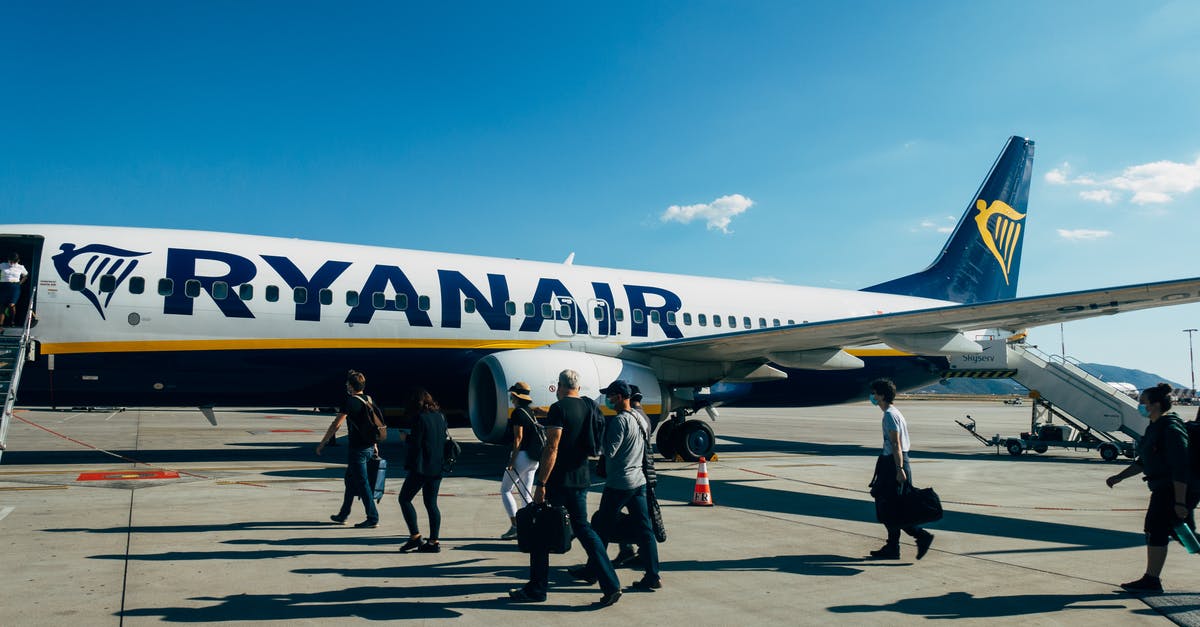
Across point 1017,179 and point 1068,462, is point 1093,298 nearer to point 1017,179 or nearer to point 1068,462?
point 1068,462

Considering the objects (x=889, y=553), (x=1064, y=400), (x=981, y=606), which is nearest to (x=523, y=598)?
(x=981, y=606)

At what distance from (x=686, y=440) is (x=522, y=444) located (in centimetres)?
890

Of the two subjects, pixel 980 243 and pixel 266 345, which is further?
pixel 980 243

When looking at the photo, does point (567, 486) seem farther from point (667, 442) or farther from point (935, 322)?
point (667, 442)

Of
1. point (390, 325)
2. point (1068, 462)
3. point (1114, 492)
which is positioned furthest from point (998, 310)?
point (390, 325)

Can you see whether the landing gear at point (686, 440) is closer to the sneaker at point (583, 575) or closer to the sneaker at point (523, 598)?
the sneaker at point (583, 575)

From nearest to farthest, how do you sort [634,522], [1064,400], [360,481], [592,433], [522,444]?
[592,433] → [634,522] → [522,444] → [360,481] → [1064,400]

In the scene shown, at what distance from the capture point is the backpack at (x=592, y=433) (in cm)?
586

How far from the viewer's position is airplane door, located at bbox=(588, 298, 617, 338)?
53.0 ft

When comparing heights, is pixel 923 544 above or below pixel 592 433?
below

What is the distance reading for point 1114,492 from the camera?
12.5 metres

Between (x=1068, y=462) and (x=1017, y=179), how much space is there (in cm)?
981

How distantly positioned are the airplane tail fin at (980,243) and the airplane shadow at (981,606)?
1780 cm

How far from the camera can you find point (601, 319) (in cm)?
1622
